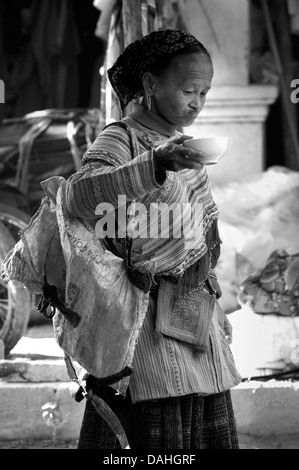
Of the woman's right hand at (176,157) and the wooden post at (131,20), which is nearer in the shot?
the woman's right hand at (176,157)

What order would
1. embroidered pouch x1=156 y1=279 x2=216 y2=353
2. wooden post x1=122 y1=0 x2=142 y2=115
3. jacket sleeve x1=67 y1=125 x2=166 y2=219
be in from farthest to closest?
1. wooden post x1=122 y1=0 x2=142 y2=115
2. embroidered pouch x1=156 y1=279 x2=216 y2=353
3. jacket sleeve x1=67 y1=125 x2=166 y2=219

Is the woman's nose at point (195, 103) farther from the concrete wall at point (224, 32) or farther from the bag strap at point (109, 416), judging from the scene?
the concrete wall at point (224, 32)

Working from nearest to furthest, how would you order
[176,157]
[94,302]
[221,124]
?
[176,157] → [94,302] → [221,124]

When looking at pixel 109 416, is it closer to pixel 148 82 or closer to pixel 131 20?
pixel 148 82

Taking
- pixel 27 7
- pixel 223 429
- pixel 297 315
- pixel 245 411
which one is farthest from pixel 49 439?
pixel 27 7

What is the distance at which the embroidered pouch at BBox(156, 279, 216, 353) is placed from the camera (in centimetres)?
297

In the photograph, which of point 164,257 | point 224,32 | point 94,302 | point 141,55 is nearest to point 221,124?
point 224,32

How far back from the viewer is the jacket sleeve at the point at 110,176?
A: 106 inches

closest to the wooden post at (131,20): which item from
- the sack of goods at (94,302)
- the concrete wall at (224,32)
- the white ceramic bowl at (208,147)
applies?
the concrete wall at (224,32)

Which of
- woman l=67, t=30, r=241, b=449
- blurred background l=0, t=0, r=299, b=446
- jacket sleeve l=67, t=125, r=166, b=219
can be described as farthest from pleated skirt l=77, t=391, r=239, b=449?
blurred background l=0, t=0, r=299, b=446

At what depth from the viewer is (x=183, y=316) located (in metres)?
3.02

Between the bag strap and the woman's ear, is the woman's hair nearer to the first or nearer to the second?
the woman's ear

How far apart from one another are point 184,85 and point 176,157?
0.39 m

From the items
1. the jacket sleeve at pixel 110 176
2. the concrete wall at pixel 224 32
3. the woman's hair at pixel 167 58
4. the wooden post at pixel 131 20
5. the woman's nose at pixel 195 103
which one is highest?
the concrete wall at pixel 224 32
